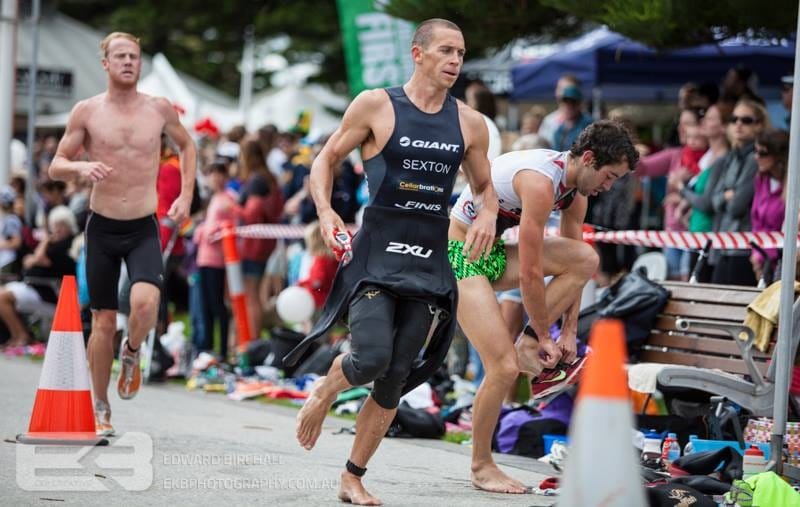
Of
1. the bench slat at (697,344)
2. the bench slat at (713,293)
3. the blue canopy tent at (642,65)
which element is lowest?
the bench slat at (697,344)

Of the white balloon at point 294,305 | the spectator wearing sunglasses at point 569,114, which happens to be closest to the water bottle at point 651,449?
the spectator wearing sunglasses at point 569,114

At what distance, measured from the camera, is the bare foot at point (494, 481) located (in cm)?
696

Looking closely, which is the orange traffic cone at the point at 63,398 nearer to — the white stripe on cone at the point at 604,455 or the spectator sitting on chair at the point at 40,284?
the white stripe on cone at the point at 604,455

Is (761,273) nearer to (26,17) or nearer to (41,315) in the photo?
(41,315)

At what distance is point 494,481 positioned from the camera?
702cm

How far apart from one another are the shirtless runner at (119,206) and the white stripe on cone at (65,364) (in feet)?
1.95

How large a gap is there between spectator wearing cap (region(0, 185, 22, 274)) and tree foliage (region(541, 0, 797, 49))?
7.64m

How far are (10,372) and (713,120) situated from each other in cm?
634

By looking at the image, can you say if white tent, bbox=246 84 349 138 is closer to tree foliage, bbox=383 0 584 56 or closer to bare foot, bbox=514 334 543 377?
tree foliage, bbox=383 0 584 56

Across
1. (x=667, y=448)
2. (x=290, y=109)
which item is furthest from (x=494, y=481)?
(x=290, y=109)

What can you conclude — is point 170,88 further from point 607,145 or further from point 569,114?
point 607,145

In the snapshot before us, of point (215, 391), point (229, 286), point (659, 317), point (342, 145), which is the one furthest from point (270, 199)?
point (342, 145)

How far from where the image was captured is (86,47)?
31.4 metres

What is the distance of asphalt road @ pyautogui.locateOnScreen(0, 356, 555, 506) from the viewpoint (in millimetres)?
6285
